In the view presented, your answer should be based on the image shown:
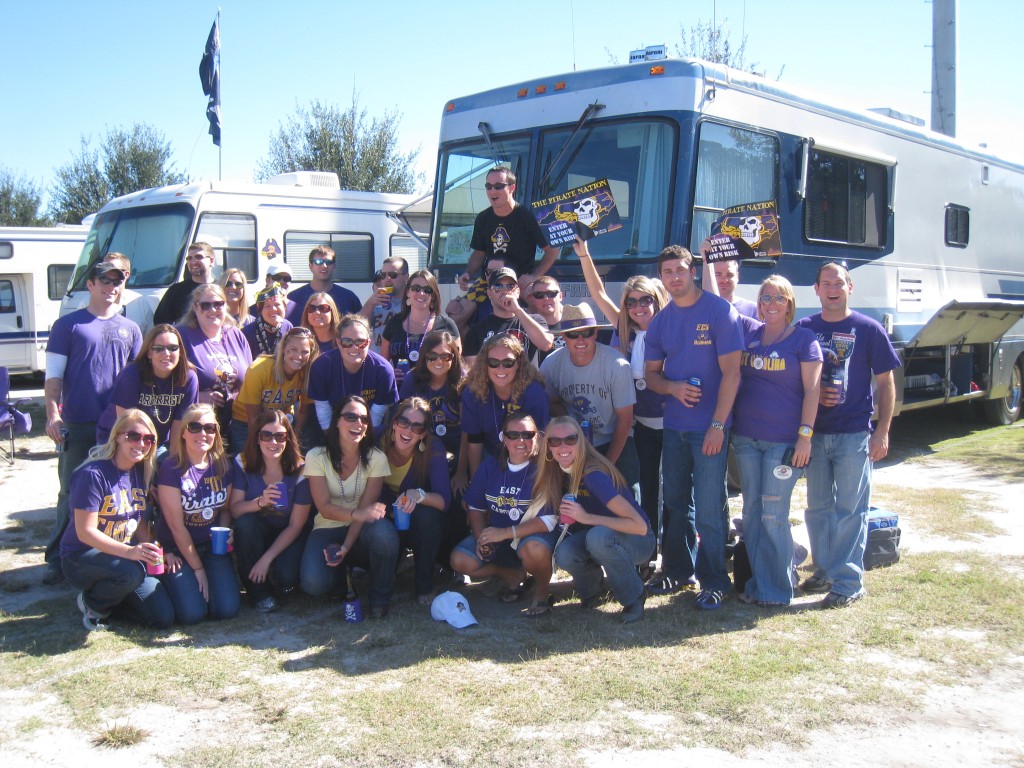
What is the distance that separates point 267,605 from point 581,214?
2.86 m

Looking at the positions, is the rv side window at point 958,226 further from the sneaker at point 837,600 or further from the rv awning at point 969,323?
the sneaker at point 837,600

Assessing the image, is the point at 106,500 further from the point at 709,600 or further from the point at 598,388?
the point at 709,600

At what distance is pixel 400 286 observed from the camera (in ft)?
21.3

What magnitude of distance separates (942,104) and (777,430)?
37.8 ft

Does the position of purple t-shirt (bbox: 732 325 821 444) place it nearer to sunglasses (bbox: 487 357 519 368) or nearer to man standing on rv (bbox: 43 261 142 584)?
sunglasses (bbox: 487 357 519 368)

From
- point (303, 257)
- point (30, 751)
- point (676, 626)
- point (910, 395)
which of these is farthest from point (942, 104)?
point (30, 751)

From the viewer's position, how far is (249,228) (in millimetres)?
11250

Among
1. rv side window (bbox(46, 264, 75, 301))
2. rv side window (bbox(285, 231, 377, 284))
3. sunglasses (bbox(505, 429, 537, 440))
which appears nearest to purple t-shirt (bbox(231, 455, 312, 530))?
sunglasses (bbox(505, 429, 537, 440))

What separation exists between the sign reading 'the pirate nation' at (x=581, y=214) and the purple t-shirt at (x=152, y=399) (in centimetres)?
229

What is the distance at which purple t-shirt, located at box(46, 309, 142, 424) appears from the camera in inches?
209

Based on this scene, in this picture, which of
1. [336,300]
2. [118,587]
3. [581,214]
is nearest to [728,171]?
[581,214]

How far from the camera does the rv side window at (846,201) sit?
24.1ft

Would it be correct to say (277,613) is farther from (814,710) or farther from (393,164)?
(393,164)

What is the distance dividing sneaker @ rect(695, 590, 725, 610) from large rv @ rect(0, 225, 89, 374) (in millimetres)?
13819
